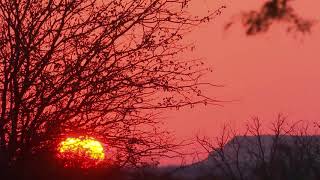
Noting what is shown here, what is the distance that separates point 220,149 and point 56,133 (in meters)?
47.5

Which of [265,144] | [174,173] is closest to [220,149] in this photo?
[265,144]

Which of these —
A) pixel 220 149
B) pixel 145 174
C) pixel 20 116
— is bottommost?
pixel 145 174

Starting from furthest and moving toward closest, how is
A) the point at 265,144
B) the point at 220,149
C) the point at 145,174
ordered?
the point at 265,144 < the point at 220,149 < the point at 145,174

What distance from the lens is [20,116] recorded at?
1593cm

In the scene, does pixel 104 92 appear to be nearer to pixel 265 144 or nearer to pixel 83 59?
pixel 83 59

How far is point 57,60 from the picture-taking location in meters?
15.8

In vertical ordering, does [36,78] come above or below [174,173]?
above

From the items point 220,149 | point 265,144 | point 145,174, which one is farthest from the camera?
point 265,144

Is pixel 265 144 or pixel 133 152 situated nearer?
pixel 133 152

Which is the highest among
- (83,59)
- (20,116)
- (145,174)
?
(83,59)

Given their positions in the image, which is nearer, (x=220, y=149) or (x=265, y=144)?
(x=220, y=149)

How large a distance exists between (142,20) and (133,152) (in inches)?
106

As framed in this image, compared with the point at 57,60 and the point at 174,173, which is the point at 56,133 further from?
the point at 174,173

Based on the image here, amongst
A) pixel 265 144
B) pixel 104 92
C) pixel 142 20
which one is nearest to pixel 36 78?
pixel 104 92
